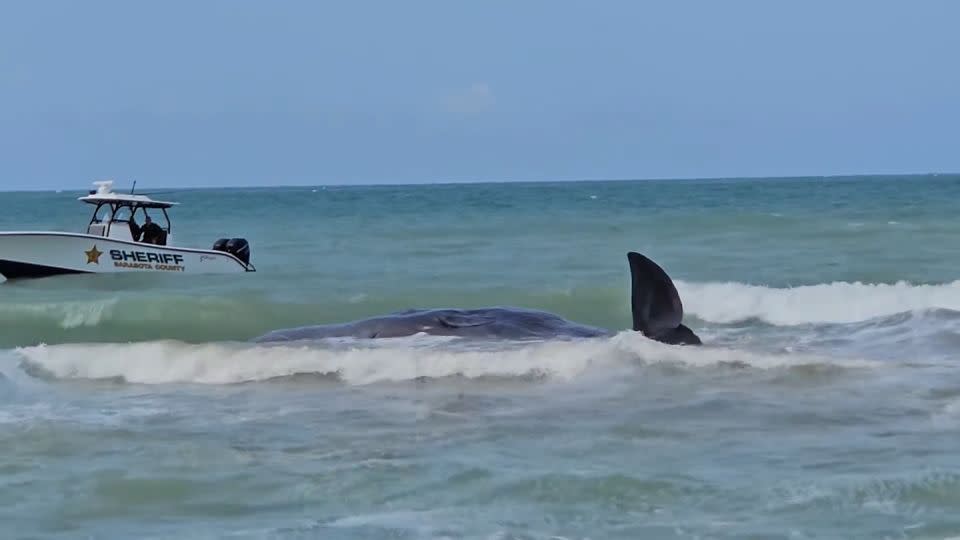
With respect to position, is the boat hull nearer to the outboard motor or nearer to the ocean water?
the outboard motor

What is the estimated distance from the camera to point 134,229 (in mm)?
23688

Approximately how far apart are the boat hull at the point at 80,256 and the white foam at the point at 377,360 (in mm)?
10030

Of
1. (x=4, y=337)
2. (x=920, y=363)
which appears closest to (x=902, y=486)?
(x=920, y=363)

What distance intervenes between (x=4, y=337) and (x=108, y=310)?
7.85 ft

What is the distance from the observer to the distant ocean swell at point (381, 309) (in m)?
19.0

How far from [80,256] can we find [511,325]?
11819 mm

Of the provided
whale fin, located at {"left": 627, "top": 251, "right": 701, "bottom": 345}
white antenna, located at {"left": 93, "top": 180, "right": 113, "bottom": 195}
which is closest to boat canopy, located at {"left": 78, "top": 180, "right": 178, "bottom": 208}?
white antenna, located at {"left": 93, "top": 180, "right": 113, "bottom": 195}

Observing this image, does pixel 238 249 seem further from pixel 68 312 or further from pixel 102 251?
pixel 68 312

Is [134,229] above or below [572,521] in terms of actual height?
above

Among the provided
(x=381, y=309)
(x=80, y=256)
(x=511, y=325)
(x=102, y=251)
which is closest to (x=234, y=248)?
(x=102, y=251)

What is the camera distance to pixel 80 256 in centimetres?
2348

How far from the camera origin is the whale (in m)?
12.4

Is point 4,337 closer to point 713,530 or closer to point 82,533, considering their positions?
point 82,533

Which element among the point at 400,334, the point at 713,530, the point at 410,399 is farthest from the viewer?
the point at 400,334
